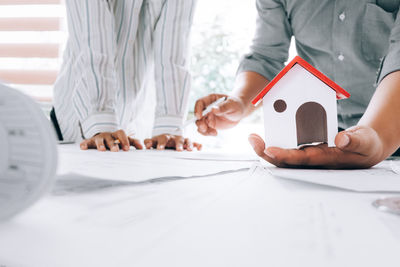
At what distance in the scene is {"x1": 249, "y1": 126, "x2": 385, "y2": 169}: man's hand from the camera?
1.69 feet

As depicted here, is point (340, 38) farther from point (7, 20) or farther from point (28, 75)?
point (7, 20)

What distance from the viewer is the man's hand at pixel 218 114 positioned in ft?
2.68

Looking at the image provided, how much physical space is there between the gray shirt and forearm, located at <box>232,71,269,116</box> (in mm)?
23

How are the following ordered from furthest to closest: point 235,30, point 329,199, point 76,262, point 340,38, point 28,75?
point 235,30 → point 28,75 → point 340,38 → point 329,199 → point 76,262

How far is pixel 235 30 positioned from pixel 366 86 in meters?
1.38

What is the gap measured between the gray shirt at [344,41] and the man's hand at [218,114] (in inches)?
9.3

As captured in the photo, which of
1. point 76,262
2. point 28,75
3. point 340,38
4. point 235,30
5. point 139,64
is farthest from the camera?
point 235,30

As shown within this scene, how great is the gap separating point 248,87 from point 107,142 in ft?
1.56

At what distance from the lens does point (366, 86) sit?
40.2 inches

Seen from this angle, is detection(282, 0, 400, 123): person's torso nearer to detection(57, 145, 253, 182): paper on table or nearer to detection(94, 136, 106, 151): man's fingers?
Result: detection(57, 145, 253, 182): paper on table

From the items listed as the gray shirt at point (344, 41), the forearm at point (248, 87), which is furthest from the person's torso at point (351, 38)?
the forearm at point (248, 87)

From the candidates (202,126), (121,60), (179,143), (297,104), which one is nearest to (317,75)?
(297,104)

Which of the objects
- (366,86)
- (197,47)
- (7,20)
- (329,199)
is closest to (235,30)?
(197,47)

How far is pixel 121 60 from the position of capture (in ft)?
3.85
